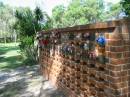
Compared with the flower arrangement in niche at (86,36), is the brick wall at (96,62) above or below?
below

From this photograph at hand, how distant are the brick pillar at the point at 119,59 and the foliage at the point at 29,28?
10601 millimetres

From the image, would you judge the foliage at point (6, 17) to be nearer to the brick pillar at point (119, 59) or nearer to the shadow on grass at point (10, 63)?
the shadow on grass at point (10, 63)

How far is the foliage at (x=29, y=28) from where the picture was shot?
14.4m

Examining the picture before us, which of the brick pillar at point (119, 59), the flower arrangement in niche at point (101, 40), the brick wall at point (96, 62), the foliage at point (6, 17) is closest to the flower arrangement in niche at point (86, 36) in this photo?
the brick wall at point (96, 62)

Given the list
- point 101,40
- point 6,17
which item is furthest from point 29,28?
point 6,17

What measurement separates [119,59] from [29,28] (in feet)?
38.5

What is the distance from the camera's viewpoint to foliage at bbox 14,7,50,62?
567 inches

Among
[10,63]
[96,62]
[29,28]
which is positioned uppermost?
[29,28]

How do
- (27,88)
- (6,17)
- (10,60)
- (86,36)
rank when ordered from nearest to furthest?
1. (86,36)
2. (27,88)
3. (10,60)
4. (6,17)

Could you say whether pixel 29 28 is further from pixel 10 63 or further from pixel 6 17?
pixel 6 17

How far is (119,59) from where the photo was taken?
3465mm

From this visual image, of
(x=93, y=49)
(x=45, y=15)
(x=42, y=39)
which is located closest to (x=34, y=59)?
(x=45, y=15)

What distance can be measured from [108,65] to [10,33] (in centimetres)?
6969

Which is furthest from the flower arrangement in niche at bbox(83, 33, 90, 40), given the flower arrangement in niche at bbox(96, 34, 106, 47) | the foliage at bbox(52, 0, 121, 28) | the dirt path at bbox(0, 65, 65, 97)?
the foliage at bbox(52, 0, 121, 28)
